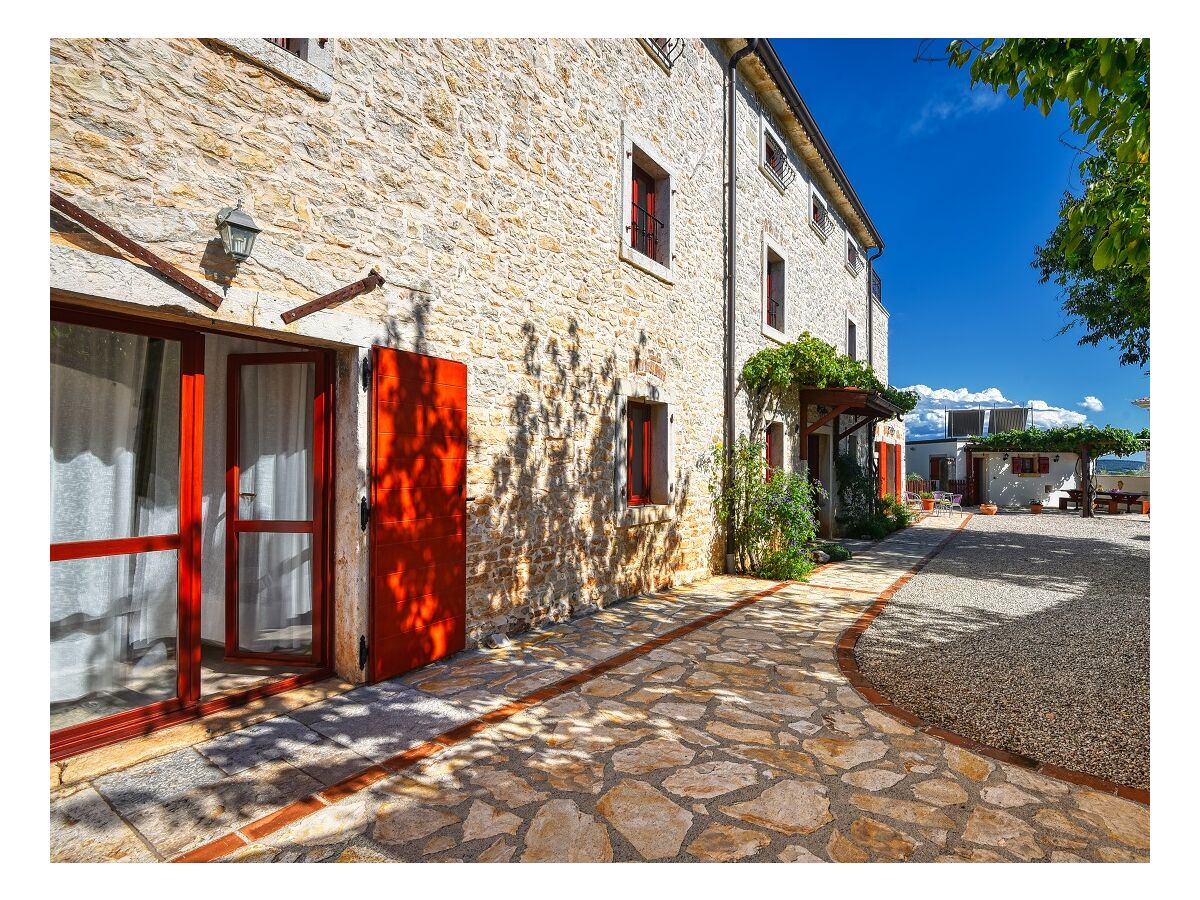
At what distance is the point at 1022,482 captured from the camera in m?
23.2

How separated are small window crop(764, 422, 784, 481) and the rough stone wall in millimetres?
1811

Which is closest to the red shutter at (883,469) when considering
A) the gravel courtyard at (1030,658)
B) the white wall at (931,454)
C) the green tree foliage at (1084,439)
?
the gravel courtyard at (1030,658)

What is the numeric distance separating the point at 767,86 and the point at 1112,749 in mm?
8897

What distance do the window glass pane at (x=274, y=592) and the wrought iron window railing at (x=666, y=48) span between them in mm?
6054

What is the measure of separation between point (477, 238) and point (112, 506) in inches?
111

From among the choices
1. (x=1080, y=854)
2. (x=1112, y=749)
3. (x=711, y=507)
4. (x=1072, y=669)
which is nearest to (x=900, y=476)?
(x=711, y=507)

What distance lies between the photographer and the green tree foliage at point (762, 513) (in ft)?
24.2

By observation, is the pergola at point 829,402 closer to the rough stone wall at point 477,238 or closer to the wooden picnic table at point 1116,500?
the rough stone wall at point 477,238

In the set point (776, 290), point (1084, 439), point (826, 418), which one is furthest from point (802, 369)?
point (1084, 439)

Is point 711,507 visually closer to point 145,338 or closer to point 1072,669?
point 1072,669

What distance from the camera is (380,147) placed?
3.80 metres

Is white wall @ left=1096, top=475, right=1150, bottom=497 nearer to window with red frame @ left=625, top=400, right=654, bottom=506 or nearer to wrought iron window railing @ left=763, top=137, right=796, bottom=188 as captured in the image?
wrought iron window railing @ left=763, top=137, right=796, bottom=188

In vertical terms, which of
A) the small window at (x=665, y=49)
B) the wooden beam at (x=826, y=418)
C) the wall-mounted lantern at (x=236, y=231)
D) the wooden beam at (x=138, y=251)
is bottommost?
the wooden beam at (x=826, y=418)

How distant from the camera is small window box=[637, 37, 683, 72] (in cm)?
641
